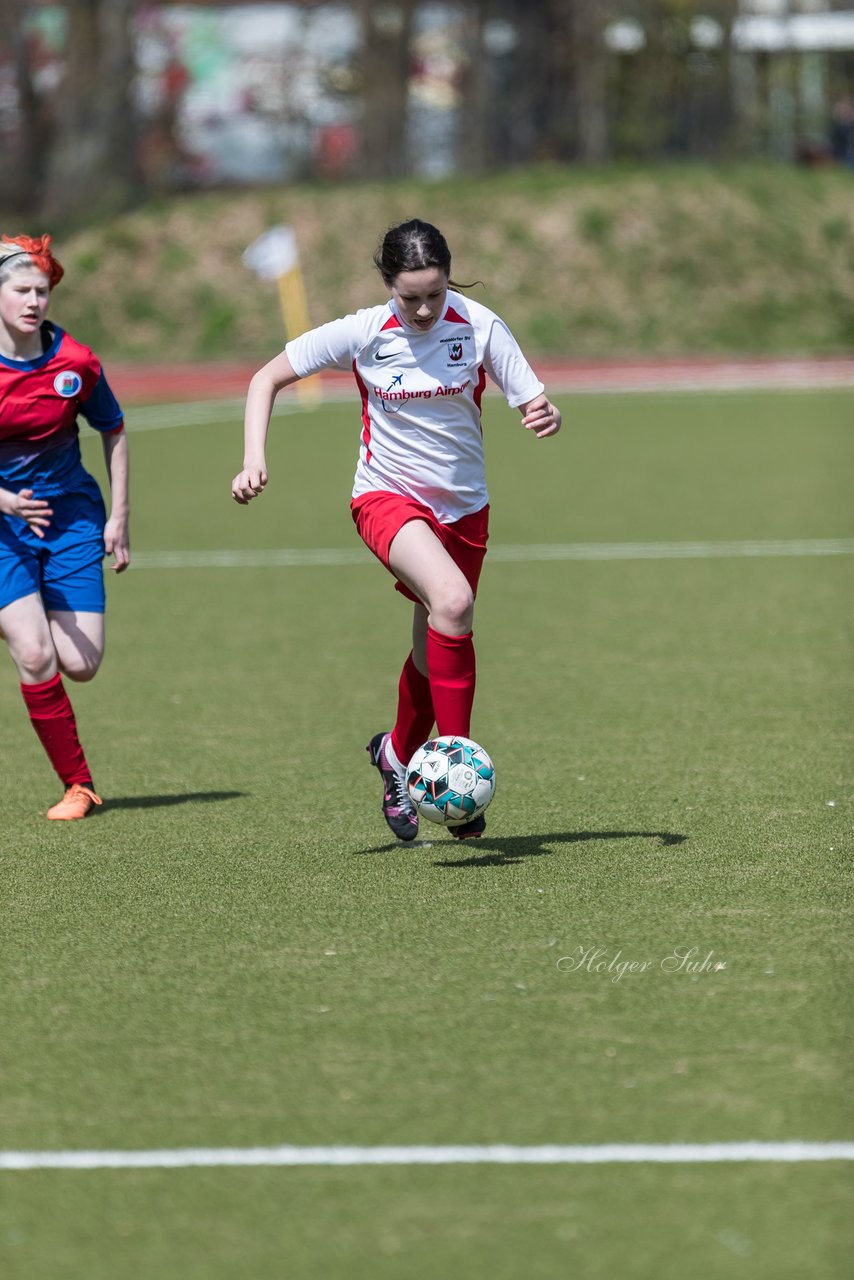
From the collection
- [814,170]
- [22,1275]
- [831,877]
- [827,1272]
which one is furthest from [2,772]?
[814,170]

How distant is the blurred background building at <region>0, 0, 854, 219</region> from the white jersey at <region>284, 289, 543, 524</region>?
107ft

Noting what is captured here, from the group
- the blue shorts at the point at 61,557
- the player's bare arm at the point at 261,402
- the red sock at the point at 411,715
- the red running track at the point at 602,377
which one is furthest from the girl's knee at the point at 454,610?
the red running track at the point at 602,377

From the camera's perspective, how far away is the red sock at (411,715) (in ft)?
22.5

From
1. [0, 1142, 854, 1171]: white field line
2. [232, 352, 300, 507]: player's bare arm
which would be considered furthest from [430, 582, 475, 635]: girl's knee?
[0, 1142, 854, 1171]: white field line

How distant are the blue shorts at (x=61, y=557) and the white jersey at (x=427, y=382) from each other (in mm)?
1219

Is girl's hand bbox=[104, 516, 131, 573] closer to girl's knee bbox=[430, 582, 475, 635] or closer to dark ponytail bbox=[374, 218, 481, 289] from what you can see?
girl's knee bbox=[430, 582, 475, 635]

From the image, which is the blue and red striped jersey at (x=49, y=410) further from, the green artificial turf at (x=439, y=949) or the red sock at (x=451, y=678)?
the red sock at (x=451, y=678)

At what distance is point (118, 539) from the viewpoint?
7.25 m

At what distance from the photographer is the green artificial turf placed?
12.6ft

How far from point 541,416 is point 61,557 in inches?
74.7

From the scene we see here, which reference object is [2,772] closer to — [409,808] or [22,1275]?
[409,808]

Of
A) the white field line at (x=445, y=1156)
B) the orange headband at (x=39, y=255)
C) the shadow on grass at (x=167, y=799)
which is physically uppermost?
the orange headband at (x=39, y=255)

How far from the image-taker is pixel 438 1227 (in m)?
3.80

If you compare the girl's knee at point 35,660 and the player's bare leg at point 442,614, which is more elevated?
the player's bare leg at point 442,614
